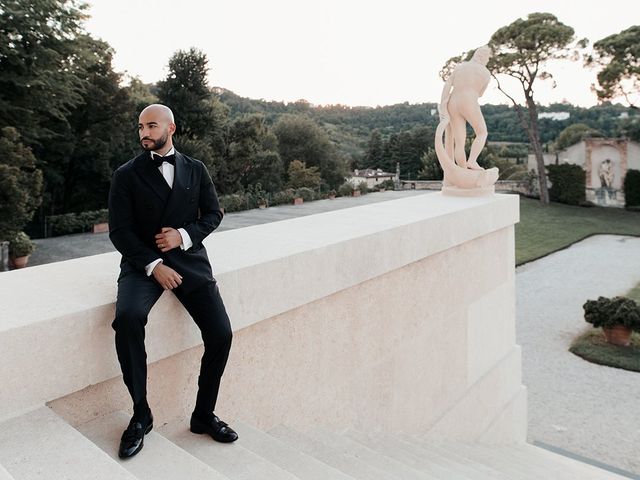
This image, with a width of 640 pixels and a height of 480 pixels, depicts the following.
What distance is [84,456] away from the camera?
1.40 meters

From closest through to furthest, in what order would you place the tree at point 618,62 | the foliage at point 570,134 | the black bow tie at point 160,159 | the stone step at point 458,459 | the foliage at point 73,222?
1. the black bow tie at point 160,159
2. the stone step at point 458,459
3. the foliage at point 73,222
4. the tree at point 618,62
5. the foliage at point 570,134

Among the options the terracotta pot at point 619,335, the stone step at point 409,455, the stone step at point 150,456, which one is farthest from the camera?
the terracotta pot at point 619,335

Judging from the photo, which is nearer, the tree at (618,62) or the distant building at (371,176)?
the tree at (618,62)

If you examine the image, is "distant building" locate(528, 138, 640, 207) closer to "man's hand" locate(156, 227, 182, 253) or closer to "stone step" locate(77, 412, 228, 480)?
"man's hand" locate(156, 227, 182, 253)

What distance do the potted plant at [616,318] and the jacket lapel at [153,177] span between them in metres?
7.78

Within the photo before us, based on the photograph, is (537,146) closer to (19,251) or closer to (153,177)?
(19,251)

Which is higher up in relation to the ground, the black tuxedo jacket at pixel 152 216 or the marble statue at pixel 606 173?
the black tuxedo jacket at pixel 152 216

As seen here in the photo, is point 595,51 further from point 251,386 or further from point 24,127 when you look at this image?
point 251,386

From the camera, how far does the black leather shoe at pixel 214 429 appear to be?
6.29 ft

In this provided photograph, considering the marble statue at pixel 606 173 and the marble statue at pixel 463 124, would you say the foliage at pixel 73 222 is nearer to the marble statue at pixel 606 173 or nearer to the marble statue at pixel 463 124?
the marble statue at pixel 463 124

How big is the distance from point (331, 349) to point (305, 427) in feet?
1.36

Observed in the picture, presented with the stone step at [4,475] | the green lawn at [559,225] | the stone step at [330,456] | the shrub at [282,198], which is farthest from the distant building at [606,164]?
the stone step at [4,475]

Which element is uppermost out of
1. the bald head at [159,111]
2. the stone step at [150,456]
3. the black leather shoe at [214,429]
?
the bald head at [159,111]

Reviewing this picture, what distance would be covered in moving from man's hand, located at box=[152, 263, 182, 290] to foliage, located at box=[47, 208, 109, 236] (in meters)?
17.5
